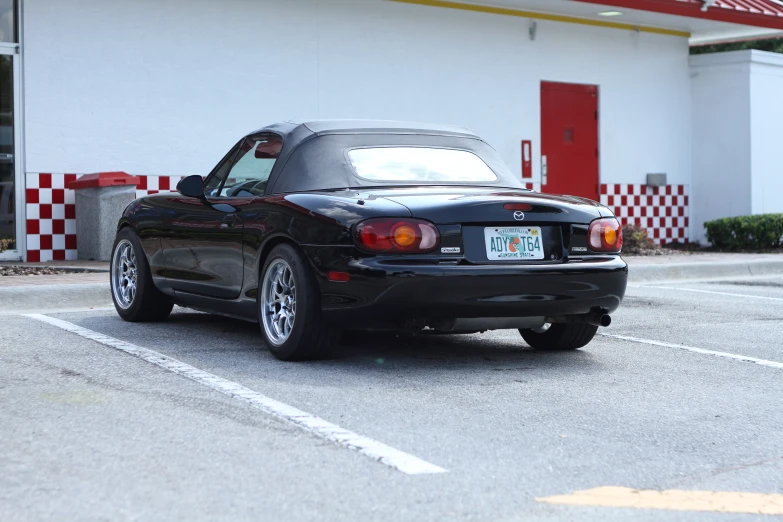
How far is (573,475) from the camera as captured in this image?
3.76 m

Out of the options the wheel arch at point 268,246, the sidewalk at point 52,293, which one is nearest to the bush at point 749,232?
the sidewalk at point 52,293

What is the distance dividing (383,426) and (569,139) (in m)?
11.8

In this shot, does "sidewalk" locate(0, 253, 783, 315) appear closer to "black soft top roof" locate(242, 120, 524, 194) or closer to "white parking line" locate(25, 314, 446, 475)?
"white parking line" locate(25, 314, 446, 475)

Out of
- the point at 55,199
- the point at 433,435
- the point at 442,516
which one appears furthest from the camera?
the point at 55,199

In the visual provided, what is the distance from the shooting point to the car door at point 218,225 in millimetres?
6438

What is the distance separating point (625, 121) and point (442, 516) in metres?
13.8

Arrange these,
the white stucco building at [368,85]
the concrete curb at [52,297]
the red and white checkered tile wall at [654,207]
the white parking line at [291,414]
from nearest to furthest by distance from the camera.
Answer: the white parking line at [291,414]
the concrete curb at [52,297]
the white stucco building at [368,85]
the red and white checkered tile wall at [654,207]

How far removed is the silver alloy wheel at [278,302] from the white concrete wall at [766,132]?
1210 cm

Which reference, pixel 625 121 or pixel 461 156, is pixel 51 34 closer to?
pixel 461 156

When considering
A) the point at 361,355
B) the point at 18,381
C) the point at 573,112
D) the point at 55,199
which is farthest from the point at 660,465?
the point at 573,112

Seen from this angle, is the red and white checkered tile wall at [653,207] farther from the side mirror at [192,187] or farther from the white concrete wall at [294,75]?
the side mirror at [192,187]

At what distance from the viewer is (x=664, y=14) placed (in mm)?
15469

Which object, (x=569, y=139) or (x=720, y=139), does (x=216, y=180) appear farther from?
(x=720, y=139)

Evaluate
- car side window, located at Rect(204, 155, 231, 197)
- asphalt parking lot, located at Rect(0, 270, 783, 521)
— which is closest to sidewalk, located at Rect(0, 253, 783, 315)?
asphalt parking lot, located at Rect(0, 270, 783, 521)
